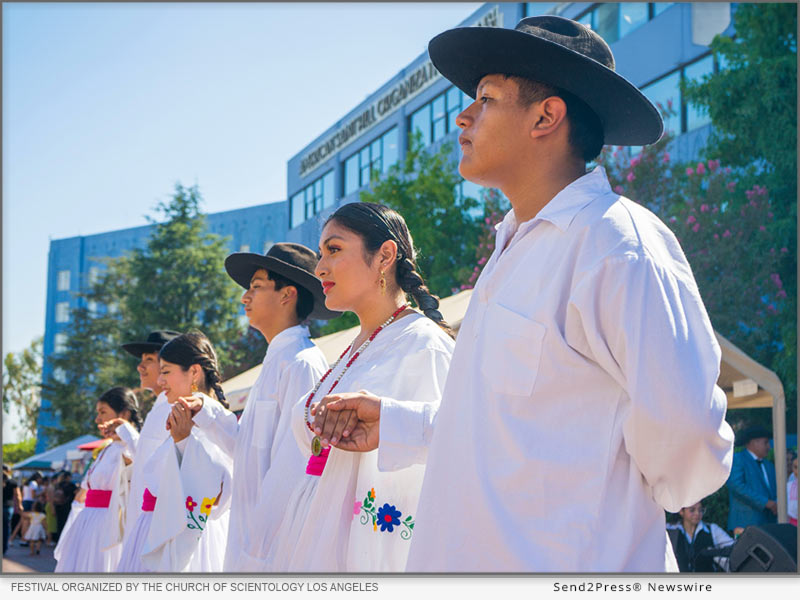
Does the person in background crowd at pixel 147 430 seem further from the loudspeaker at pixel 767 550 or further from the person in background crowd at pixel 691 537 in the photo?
the loudspeaker at pixel 767 550

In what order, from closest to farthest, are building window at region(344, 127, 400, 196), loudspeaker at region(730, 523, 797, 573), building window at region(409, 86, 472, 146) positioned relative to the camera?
loudspeaker at region(730, 523, 797, 573)
building window at region(409, 86, 472, 146)
building window at region(344, 127, 400, 196)

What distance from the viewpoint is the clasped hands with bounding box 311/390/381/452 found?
2.39m

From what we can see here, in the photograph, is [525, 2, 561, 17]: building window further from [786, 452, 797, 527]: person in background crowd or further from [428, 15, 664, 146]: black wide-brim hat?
[428, 15, 664, 146]: black wide-brim hat

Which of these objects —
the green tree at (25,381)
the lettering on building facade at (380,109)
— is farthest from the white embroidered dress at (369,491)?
the green tree at (25,381)

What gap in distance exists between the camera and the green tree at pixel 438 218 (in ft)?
57.7

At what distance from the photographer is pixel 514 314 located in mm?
1784

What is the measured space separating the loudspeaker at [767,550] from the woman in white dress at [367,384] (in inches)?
41.3

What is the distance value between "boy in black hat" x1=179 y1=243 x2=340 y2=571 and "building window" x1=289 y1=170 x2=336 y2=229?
21.8 meters

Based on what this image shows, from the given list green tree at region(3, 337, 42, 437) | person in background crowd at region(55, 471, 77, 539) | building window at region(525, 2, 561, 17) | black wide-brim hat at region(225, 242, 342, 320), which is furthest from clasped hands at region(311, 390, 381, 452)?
green tree at region(3, 337, 42, 437)

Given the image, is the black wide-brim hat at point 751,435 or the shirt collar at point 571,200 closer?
the shirt collar at point 571,200

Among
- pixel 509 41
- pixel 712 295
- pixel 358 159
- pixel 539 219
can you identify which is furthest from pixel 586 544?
pixel 358 159

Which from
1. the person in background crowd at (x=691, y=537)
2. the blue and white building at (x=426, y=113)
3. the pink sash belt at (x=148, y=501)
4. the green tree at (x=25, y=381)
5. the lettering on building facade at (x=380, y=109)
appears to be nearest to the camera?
the pink sash belt at (x=148, y=501)

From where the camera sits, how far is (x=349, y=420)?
246 cm

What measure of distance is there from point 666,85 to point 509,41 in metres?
14.5
